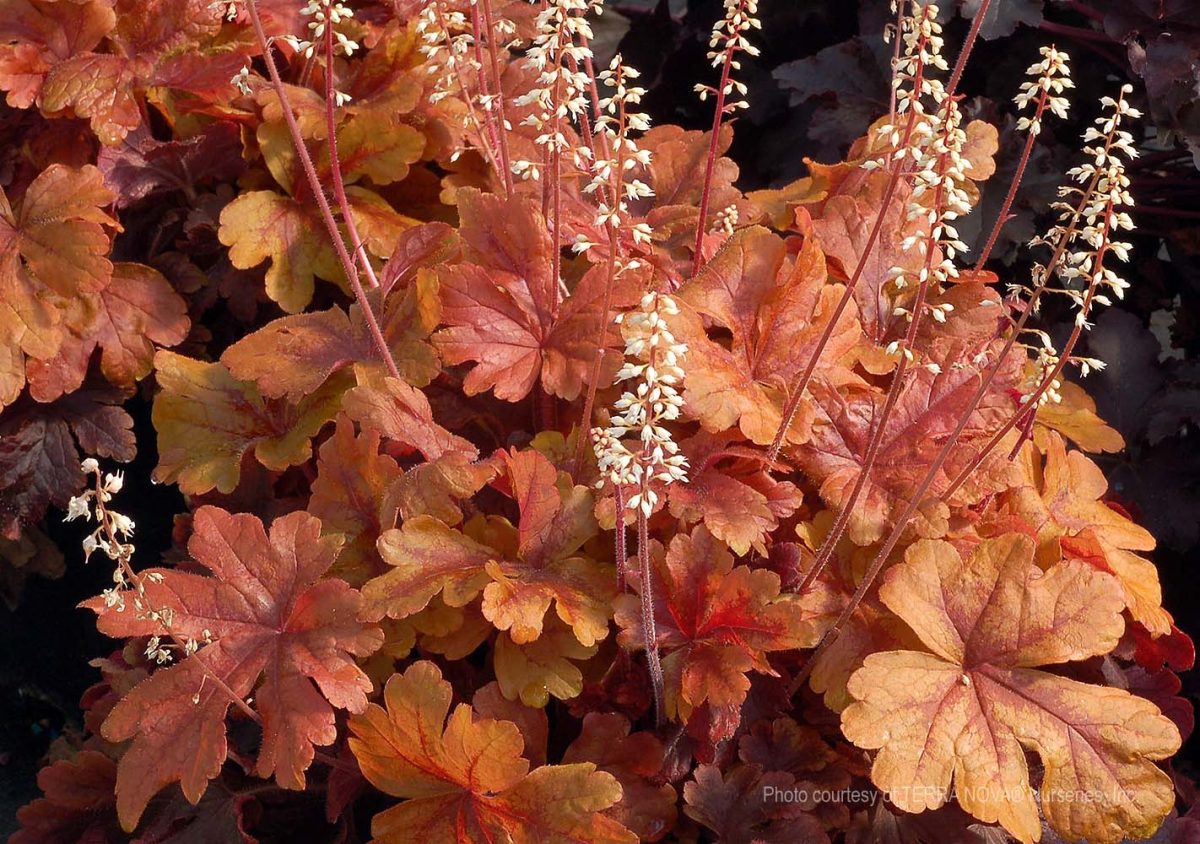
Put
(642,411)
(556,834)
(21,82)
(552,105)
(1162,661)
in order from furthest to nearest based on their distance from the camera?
(21,82)
(1162,661)
(552,105)
(556,834)
(642,411)

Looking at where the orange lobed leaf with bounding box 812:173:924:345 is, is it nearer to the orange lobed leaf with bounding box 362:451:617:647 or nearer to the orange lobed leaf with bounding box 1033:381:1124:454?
the orange lobed leaf with bounding box 1033:381:1124:454

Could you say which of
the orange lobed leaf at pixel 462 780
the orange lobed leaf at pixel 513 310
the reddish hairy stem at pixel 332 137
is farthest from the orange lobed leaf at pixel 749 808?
the reddish hairy stem at pixel 332 137

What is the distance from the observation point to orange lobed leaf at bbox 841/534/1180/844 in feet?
4.30

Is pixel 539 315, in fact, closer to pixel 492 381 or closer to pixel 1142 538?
pixel 492 381

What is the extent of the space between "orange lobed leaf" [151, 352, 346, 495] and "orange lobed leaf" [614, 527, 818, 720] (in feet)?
2.03

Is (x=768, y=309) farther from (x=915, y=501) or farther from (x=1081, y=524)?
(x=1081, y=524)

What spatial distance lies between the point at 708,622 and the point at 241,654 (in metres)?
0.58

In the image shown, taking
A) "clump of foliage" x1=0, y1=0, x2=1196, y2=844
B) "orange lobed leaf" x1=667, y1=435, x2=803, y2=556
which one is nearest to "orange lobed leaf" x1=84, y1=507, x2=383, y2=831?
"clump of foliage" x1=0, y1=0, x2=1196, y2=844

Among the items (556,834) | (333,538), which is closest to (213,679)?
(333,538)

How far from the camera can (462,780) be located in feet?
4.41

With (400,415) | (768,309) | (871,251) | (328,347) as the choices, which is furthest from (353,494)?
(871,251)

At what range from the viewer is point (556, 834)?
131 centimetres

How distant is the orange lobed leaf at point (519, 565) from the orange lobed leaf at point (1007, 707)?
0.35m

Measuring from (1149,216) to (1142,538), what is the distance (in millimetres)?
1183
